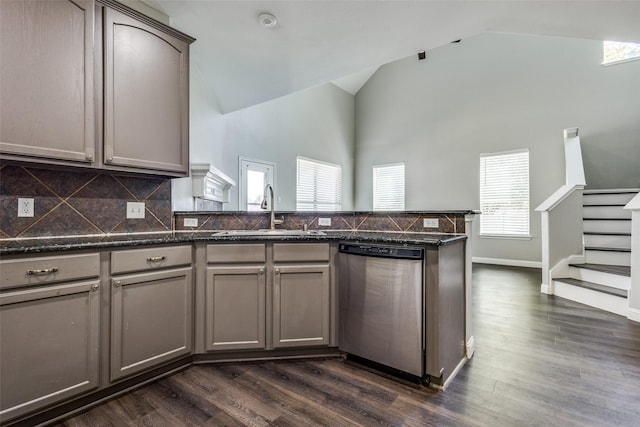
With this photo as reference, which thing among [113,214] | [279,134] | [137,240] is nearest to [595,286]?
[137,240]

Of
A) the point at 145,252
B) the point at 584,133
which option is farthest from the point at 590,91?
the point at 145,252

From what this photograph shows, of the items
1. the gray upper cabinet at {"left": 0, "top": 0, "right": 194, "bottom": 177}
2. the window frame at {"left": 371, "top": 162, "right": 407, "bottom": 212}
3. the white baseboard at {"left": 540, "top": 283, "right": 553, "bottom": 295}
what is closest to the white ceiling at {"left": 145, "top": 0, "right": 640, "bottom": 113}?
the gray upper cabinet at {"left": 0, "top": 0, "right": 194, "bottom": 177}

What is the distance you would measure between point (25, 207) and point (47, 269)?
624 mm

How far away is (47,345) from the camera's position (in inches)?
57.4

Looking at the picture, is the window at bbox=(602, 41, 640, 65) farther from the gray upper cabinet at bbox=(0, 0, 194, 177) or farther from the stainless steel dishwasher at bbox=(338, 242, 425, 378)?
the gray upper cabinet at bbox=(0, 0, 194, 177)

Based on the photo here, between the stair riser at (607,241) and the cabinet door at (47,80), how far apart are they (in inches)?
214

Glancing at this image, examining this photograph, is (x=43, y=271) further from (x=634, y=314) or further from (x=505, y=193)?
(x=505, y=193)

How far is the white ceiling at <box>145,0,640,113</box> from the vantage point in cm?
212

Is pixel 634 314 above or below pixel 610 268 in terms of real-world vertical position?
below

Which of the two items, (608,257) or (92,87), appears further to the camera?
(608,257)

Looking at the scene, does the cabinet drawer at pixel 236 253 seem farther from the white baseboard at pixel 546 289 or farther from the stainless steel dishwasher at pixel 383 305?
the white baseboard at pixel 546 289

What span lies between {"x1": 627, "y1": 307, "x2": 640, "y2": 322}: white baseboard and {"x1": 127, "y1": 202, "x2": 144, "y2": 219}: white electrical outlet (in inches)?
178

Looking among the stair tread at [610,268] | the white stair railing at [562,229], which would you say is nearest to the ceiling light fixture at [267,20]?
the white stair railing at [562,229]

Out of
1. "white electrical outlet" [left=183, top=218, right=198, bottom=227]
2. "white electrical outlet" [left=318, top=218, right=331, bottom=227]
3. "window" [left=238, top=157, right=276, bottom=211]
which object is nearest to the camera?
"white electrical outlet" [left=183, top=218, right=198, bottom=227]
